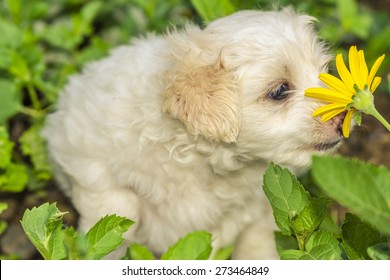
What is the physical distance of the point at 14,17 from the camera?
5.61m

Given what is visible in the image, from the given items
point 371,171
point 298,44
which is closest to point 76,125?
point 298,44

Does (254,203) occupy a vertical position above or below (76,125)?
below

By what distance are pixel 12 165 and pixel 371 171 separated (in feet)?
9.53

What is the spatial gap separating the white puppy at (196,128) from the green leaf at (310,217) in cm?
73

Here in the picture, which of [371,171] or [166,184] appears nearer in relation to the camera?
[371,171]

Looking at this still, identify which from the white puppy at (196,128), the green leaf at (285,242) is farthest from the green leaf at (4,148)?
the green leaf at (285,242)

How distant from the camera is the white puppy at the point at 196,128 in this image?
143 inches

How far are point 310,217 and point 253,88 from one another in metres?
0.92

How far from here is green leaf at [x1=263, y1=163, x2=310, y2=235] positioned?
2965 millimetres

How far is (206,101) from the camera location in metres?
3.54

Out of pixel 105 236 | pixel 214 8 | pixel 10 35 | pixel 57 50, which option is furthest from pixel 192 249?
pixel 57 50

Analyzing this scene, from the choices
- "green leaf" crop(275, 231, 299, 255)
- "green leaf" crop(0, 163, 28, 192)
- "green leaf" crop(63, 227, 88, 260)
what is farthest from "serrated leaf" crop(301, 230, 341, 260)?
"green leaf" crop(0, 163, 28, 192)

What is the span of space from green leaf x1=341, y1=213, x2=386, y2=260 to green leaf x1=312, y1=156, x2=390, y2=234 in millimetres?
609
